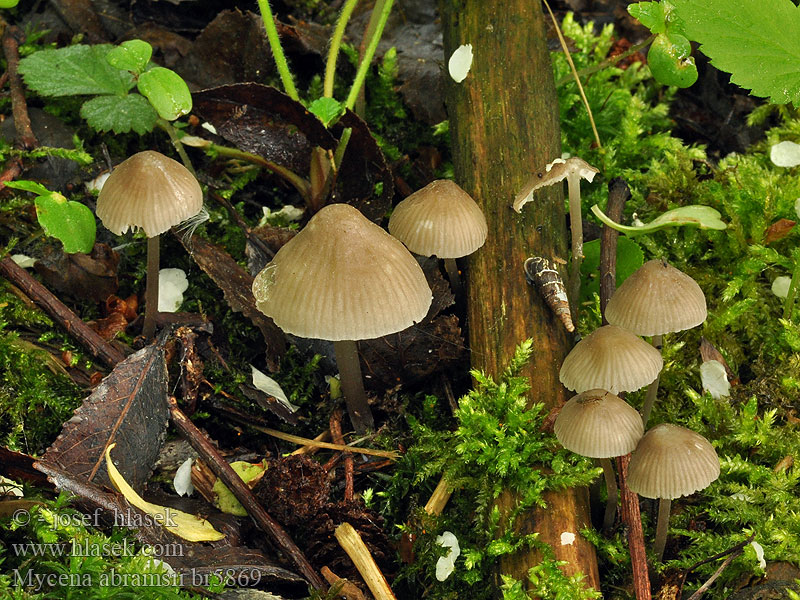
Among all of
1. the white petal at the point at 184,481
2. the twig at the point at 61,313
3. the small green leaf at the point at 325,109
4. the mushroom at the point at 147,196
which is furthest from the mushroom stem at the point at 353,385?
A: the small green leaf at the point at 325,109

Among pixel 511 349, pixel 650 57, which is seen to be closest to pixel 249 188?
pixel 511 349

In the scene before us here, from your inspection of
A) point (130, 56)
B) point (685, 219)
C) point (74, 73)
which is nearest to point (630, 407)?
point (685, 219)

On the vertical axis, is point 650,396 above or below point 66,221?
below

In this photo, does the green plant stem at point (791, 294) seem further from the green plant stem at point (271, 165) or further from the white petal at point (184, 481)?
the white petal at point (184, 481)

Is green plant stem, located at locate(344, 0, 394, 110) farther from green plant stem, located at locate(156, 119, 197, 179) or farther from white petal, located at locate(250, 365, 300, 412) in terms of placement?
white petal, located at locate(250, 365, 300, 412)

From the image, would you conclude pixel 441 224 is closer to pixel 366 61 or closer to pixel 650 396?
pixel 650 396

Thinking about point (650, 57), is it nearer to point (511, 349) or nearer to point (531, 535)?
point (511, 349)

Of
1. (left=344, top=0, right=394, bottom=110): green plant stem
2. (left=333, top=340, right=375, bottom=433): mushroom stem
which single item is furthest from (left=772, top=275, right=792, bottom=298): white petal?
(left=344, top=0, right=394, bottom=110): green plant stem
